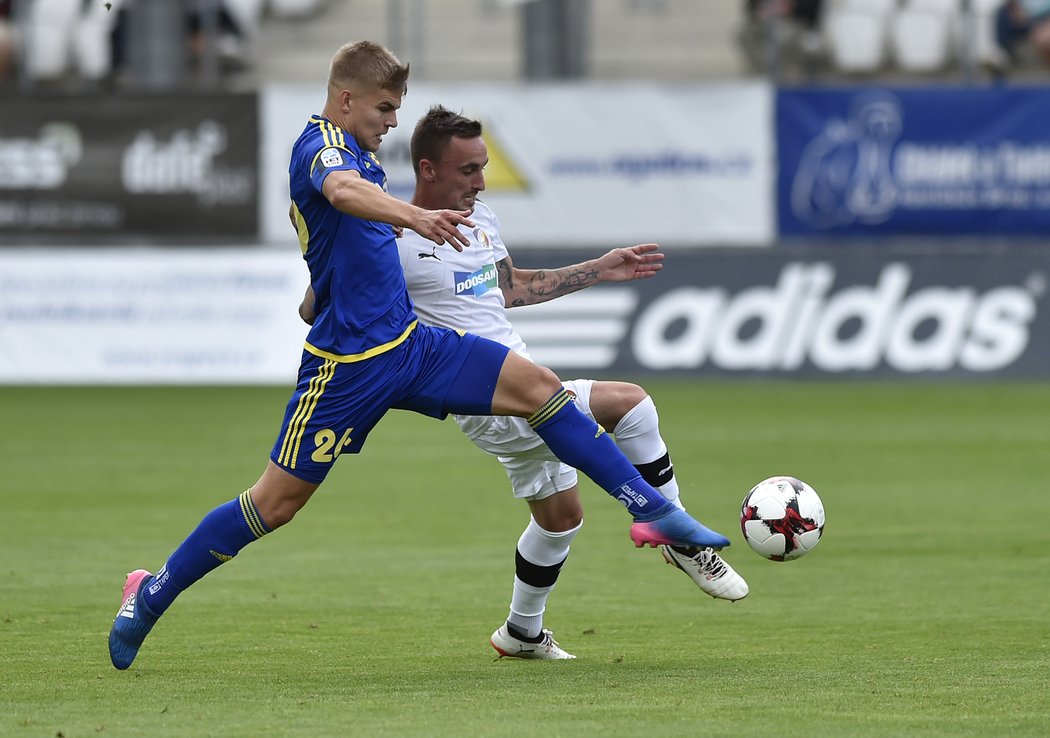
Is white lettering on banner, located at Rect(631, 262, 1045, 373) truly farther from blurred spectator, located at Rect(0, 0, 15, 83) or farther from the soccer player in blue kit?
the soccer player in blue kit

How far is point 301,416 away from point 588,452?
40.8 inches

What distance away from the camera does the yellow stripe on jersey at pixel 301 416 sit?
6480mm

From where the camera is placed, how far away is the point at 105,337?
1909cm

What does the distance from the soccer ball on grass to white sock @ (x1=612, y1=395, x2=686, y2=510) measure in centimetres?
33

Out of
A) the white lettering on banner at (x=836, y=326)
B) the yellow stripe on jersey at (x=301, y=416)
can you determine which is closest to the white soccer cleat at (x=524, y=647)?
the yellow stripe on jersey at (x=301, y=416)

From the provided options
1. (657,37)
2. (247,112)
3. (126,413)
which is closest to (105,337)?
(126,413)

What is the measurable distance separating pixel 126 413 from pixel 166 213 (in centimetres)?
423

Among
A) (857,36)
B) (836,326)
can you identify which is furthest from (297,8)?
(836,326)

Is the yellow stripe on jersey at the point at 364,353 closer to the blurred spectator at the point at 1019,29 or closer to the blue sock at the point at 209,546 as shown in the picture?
the blue sock at the point at 209,546

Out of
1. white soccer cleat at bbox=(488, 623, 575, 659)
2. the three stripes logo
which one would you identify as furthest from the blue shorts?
the three stripes logo

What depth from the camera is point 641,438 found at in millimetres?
7109

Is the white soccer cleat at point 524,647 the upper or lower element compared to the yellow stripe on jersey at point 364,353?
lower

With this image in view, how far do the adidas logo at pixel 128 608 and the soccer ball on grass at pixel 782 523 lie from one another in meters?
2.30

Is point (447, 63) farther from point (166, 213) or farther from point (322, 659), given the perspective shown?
point (322, 659)
